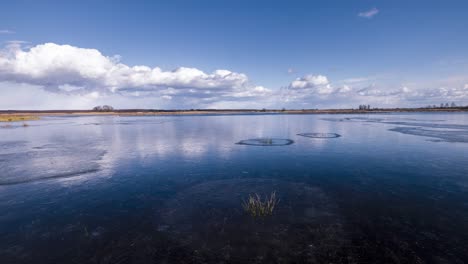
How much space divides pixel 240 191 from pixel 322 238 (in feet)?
17.2

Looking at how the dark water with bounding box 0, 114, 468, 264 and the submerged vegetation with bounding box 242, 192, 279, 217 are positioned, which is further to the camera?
the submerged vegetation with bounding box 242, 192, 279, 217

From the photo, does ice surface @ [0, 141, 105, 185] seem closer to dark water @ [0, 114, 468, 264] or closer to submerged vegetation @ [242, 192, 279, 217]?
dark water @ [0, 114, 468, 264]

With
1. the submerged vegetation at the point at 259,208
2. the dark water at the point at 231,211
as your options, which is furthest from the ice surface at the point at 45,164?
the submerged vegetation at the point at 259,208

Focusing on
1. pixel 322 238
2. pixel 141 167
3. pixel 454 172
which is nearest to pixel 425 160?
pixel 454 172

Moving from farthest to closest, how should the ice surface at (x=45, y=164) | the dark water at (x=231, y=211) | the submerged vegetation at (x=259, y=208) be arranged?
the ice surface at (x=45, y=164), the submerged vegetation at (x=259, y=208), the dark water at (x=231, y=211)

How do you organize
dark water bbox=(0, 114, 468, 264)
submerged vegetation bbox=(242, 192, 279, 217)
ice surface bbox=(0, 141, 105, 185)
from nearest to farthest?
dark water bbox=(0, 114, 468, 264), submerged vegetation bbox=(242, 192, 279, 217), ice surface bbox=(0, 141, 105, 185)

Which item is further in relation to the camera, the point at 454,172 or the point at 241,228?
the point at 454,172

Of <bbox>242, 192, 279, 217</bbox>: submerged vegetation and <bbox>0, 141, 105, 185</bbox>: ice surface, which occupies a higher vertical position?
<bbox>0, 141, 105, 185</bbox>: ice surface

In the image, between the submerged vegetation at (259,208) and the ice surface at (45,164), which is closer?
the submerged vegetation at (259,208)

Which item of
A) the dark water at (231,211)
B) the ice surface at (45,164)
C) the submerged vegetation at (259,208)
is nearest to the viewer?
the dark water at (231,211)

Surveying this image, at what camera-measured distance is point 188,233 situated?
8305 mm

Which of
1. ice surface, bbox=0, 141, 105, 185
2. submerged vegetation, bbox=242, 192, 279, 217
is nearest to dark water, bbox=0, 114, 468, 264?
ice surface, bbox=0, 141, 105, 185

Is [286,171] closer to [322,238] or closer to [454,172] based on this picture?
[322,238]

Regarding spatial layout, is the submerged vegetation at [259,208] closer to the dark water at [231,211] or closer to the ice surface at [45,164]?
the dark water at [231,211]
